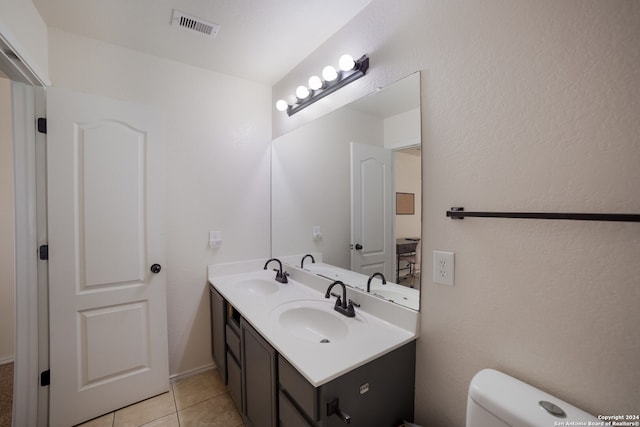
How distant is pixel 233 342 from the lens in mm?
1690

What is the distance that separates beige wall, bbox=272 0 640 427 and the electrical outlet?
0.08 feet

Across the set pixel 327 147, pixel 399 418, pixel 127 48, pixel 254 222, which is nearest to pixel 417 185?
pixel 327 147

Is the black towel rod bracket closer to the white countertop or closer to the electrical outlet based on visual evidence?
the electrical outlet

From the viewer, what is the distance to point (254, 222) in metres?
2.33

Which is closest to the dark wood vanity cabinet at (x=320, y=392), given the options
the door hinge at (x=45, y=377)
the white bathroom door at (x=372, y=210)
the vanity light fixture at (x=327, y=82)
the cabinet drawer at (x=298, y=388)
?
the cabinet drawer at (x=298, y=388)

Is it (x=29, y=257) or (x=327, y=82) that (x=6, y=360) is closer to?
(x=29, y=257)

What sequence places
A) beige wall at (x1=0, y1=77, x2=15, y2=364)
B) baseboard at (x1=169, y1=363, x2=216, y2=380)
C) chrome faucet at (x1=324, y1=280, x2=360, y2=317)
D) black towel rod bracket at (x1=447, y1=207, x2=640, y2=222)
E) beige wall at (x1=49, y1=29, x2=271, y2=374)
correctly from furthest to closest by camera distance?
beige wall at (x1=0, y1=77, x2=15, y2=364) → baseboard at (x1=169, y1=363, x2=216, y2=380) → beige wall at (x1=49, y1=29, x2=271, y2=374) → chrome faucet at (x1=324, y1=280, x2=360, y2=317) → black towel rod bracket at (x1=447, y1=207, x2=640, y2=222)

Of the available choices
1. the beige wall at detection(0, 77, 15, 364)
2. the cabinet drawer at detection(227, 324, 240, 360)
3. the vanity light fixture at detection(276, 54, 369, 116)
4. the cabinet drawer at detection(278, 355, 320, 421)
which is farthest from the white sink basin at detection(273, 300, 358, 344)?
the beige wall at detection(0, 77, 15, 364)

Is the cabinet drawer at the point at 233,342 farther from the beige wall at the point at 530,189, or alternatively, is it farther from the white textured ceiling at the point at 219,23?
the white textured ceiling at the point at 219,23

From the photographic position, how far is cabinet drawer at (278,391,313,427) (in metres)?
0.99

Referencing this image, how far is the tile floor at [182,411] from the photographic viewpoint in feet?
5.29

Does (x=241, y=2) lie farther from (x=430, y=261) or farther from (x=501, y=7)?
(x=430, y=261)

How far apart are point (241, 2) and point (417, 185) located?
1.36m

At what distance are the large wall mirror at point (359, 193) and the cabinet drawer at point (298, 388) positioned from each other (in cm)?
58
